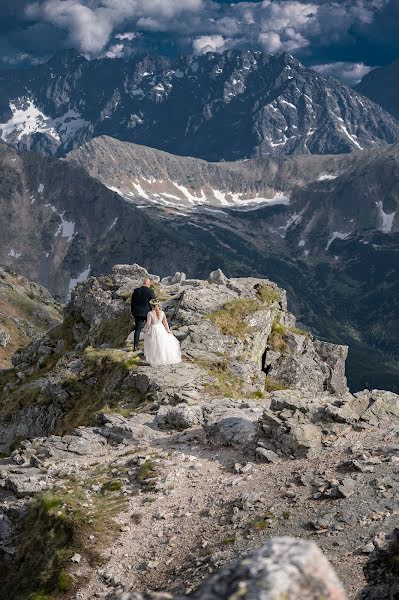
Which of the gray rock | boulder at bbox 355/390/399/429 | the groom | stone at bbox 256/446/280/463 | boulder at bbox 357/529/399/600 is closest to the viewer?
boulder at bbox 357/529/399/600

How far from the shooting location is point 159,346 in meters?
36.5

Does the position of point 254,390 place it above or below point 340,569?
above

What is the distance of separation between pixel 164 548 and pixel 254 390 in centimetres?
1932

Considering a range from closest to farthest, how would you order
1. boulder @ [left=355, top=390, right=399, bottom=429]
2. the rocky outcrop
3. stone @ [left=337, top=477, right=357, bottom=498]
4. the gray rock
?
stone @ [left=337, top=477, right=357, bottom=498] < the rocky outcrop < boulder @ [left=355, top=390, right=399, bottom=429] < the gray rock

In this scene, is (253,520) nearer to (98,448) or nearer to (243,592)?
(98,448)

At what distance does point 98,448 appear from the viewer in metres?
26.8

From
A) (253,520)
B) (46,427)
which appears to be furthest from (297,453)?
(46,427)

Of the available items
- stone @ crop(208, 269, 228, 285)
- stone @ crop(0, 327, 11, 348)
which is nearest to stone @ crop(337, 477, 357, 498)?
stone @ crop(208, 269, 228, 285)

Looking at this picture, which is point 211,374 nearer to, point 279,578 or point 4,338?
point 279,578

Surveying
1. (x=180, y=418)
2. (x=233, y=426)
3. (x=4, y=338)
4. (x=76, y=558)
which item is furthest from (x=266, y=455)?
(x=4, y=338)

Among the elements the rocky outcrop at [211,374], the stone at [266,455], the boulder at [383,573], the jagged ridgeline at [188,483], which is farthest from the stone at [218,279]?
the boulder at [383,573]

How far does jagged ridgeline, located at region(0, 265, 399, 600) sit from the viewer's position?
16.9 m

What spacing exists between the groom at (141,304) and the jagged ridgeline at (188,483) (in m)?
2.24

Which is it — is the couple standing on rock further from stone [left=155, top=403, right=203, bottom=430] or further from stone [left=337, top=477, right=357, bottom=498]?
stone [left=337, top=477, right=357, bottom=498]
